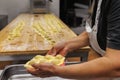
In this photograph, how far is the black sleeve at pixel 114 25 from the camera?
652 millimetres

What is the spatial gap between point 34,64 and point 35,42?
2.26 ft

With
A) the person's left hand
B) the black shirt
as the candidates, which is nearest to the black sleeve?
the black shirt

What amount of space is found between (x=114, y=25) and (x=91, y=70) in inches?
5.7

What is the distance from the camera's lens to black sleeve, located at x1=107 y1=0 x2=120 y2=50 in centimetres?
65

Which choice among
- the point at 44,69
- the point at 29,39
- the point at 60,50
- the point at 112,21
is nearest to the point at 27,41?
the point at 29,39

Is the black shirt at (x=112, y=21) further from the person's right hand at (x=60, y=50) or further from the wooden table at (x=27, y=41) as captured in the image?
the wooden table at (x=27, y=41)

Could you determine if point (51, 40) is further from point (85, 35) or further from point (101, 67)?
point (101, 67)

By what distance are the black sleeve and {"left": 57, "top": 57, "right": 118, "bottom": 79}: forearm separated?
5cm

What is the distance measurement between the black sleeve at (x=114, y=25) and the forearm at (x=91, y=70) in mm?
51

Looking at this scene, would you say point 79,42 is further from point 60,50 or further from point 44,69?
point 44,69

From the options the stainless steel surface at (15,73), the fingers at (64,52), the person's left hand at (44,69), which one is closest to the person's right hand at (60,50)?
the fingers at (64,52)

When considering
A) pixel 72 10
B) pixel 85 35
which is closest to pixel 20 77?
pixel 85 35

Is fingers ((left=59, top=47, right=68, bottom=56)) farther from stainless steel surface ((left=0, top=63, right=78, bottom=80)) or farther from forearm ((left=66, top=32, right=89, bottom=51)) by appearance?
stainless steel surface ((left=0, top=63, right=78, bottom=80))

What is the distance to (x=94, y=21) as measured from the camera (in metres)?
0.87
